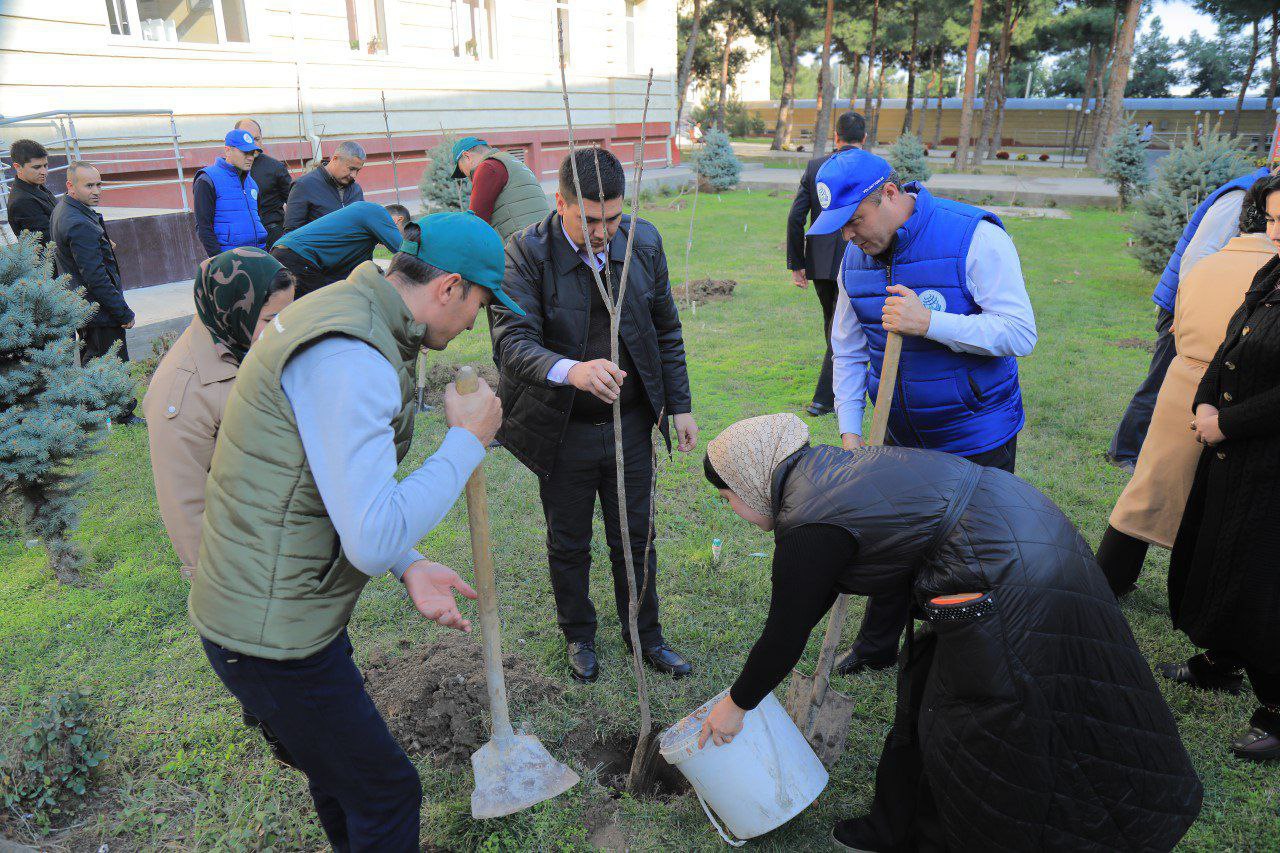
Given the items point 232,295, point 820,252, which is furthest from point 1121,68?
point 232,295

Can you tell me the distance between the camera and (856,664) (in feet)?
10.6

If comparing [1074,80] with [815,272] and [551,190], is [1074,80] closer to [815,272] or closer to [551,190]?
[551,190]

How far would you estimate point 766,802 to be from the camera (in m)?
2.30

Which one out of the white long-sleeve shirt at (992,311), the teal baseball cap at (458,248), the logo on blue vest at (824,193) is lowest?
the white long-sleeve shirt at (992,311)

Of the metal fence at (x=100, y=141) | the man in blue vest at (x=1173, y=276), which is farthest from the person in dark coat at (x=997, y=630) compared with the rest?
the metal fence at (x=100, y=141)

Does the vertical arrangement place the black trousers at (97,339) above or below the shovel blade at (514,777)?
above

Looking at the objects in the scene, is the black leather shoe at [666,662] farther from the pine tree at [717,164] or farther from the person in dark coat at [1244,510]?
the pine tree at [717,164]

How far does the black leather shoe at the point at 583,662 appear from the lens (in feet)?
10.4

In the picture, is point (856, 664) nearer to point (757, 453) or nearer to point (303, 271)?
point (757, 453)

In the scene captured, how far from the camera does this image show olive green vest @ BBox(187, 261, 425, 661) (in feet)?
5.07

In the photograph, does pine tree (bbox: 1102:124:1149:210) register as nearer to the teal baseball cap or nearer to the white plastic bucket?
the white plastic bucket

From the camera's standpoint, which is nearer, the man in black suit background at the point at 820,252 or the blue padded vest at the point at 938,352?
the blue padded vest at the point at 938,352

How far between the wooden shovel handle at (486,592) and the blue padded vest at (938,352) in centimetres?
149

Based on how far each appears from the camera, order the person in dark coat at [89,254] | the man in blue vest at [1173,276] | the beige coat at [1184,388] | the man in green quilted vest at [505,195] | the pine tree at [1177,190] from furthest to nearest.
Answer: the pine tree at [1177,190] → the person in dark coat at [89,254] → the man in green quilted vest at [505,195] → the man in blue vest at [1173,276] → the beige coat at [1184,388]
